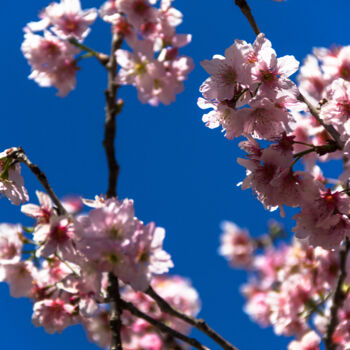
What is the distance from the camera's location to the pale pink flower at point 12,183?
1.93 m

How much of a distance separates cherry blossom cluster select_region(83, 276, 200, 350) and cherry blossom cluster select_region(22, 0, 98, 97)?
1799 mm

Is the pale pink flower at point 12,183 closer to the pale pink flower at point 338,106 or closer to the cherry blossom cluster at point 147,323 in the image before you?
the cherry blossom cluster at point 147,323

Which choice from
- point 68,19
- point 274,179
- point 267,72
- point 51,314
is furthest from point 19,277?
point 68,19

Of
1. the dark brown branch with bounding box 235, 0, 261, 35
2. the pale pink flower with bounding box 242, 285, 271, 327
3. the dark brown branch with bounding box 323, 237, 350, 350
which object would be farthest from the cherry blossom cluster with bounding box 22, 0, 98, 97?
the pale pink flower with bounding box 242, 285, 271, 327

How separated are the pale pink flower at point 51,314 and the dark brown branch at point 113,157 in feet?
1.70

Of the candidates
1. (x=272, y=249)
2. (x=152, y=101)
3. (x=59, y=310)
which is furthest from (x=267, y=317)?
(x=59, y=310)

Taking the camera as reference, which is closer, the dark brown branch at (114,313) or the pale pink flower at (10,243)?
the dark brown branch at (114,313)

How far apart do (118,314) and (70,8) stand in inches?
94.1

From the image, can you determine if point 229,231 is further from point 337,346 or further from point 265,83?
point 265,83

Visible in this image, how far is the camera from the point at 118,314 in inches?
78.6

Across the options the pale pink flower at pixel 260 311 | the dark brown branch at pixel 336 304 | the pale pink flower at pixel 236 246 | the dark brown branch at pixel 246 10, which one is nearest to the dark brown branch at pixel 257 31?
the dark brown branch at pixel 246 10

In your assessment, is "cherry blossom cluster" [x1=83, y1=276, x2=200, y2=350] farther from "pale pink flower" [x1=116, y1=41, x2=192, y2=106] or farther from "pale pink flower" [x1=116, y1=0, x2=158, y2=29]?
"pale pink flower" [x1=116, y1=0, x2=158, y2=29]

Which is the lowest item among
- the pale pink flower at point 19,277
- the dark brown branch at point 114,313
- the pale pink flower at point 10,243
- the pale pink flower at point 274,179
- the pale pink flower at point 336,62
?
the dark brown branch at point 114,313

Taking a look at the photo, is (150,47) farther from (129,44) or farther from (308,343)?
(308,343)
